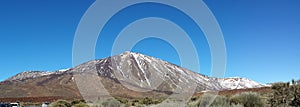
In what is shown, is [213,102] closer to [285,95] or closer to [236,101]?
[236,101]

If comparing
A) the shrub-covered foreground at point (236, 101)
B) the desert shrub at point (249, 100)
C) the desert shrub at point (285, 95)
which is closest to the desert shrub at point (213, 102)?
the shrub-covered foreground at point (236, 101)

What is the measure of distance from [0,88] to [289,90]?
609ft

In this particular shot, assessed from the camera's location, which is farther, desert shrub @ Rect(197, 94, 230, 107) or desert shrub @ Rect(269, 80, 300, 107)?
desert shrub @ Rect(269, 80, 300, 107)

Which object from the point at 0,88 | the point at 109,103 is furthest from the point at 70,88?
the point at 109,103

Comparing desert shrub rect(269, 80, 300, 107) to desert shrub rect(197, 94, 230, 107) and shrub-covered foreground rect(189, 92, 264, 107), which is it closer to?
shrub-covered foreground rect(189, 92, 264, 107)

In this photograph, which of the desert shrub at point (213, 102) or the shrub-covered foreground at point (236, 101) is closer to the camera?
the desert shrub at point (213, 102)

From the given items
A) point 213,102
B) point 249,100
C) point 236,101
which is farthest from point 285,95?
point 213,102

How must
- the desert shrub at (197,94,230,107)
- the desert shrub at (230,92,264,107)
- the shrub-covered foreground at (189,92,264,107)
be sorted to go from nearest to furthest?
the desert shrub at (197,94,230,107)
the shrub-covered foreground at (189,92,264,107)
the desert shrub at (230,92,264,107)

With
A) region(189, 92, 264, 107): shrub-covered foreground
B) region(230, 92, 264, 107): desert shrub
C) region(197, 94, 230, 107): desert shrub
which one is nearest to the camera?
region(197, 94, 230, 107): desert shrub

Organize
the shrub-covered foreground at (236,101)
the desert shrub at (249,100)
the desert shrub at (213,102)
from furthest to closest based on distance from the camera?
1. the desert shrub at (249,100)
2. the shrub-covered foreground at (236,101)
3. the desert shrub at (213,102)

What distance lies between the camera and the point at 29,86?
638 feet

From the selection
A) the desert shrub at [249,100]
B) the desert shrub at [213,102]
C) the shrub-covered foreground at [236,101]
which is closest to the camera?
the desert shrub at [213,102]

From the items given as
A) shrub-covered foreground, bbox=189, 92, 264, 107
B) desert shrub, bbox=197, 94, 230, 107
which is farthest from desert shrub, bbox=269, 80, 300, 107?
desert shrub, bbox=197, 94, 230, 107

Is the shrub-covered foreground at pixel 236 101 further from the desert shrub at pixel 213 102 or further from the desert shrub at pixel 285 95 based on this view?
the desert shrub at pixel 285 95
